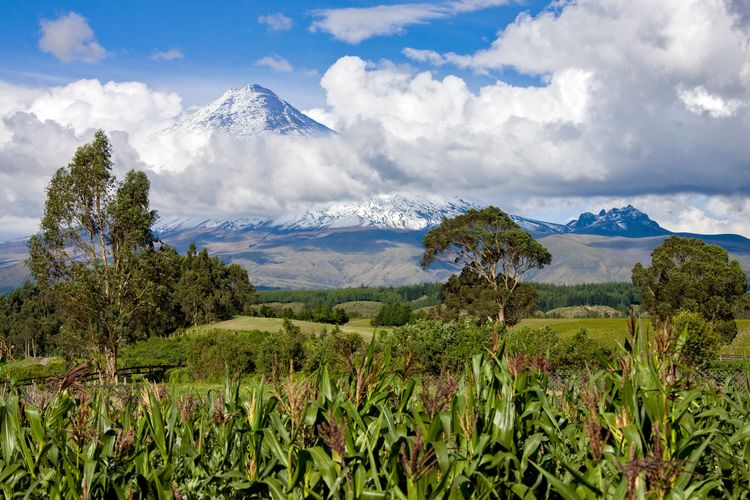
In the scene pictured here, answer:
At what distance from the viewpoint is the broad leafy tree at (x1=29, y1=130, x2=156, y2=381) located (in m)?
37.0

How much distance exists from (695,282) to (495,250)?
60.0 feet

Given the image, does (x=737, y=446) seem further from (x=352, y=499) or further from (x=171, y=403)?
(x=171, y=403)

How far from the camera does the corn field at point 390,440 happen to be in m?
4.50

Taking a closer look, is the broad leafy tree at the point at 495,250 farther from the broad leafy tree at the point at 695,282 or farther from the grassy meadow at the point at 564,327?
the broad leafy tree at the point at 695,282

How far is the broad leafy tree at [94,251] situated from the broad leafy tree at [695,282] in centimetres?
3951

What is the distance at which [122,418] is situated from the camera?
6.10 metres

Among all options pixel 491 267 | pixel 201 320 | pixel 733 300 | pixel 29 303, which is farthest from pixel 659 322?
pixel 29 303

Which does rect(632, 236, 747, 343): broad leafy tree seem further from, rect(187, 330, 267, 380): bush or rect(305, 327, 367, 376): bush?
rect(187, 330, 267, 380): bush

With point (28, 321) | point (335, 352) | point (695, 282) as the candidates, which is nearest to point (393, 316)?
point (695, 282)

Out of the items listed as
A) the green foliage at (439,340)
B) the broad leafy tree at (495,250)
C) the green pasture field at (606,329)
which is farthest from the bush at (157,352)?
the green pasture field at (606,329)

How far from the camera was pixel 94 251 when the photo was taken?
39.0 meters

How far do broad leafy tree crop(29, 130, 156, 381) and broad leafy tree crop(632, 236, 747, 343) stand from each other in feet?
130

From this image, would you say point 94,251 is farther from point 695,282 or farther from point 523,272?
point 695,282

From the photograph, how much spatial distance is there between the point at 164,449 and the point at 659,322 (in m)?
4.00
